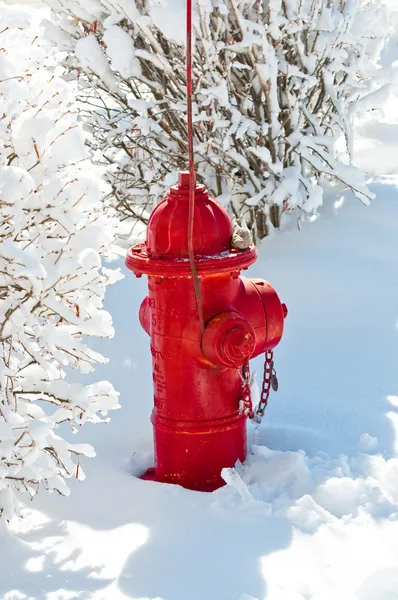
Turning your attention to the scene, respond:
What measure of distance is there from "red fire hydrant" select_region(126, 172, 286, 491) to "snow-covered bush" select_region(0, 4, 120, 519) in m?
0.36

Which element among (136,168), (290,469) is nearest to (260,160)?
(136,168)

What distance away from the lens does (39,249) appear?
3.06 metres

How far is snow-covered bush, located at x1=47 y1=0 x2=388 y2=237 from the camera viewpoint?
18.0 feet

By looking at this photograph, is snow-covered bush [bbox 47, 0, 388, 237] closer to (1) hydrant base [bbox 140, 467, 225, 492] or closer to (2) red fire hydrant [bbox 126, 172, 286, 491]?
(2) red fire hydrant [bbox 126, 172, 286, 491]

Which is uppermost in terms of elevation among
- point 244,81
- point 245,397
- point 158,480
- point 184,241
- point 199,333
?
point 244,81

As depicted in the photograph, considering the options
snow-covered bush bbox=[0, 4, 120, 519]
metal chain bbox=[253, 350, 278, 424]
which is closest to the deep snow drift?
metal chain bbox=[253, 350, 278, 424]

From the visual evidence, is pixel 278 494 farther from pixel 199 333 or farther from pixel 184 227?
pixel 184 227

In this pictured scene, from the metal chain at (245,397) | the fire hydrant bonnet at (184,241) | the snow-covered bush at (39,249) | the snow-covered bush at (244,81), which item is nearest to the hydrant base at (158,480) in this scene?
the metal chain at (245,397)

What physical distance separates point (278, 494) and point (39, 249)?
4.49ft

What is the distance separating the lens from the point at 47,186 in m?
3.03

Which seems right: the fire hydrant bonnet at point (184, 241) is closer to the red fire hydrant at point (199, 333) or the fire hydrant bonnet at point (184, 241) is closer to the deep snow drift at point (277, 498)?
the red fire hydrant at point (199, 333)

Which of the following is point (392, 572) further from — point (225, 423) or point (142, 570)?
point (225, 423)

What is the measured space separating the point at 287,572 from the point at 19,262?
130 centimetres

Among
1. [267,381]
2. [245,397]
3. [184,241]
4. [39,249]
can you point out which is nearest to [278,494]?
[245,397]
